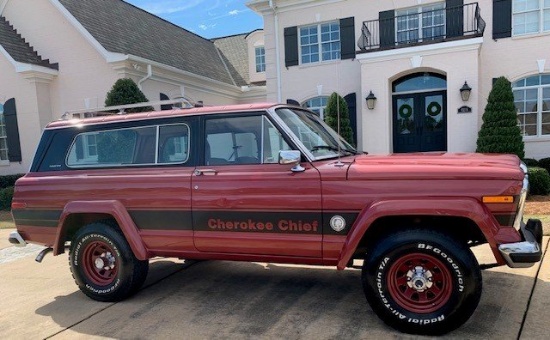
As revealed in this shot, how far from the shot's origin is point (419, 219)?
11.6ft

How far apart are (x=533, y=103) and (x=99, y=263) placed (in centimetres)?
1289

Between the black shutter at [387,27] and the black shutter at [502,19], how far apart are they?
116 inches

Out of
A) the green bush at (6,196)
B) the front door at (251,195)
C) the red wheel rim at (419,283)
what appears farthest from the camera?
the green bush at (6,196)

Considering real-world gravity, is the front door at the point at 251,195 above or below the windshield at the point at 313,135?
below

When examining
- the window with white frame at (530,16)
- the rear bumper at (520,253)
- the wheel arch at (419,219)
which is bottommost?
the rear bumper at (520,253)

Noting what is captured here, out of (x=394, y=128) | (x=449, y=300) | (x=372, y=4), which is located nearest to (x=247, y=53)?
(x=372, y=4)

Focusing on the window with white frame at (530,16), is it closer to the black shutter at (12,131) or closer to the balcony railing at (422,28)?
the balcony railing at (422,28)

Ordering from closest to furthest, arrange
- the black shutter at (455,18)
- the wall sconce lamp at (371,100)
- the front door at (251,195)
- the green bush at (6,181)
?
the front door at (251,195)
the black shutter at (455,18)
the wall sconce lamp at (371,100)
the green bush at (6,181)

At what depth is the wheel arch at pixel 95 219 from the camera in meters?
4.35

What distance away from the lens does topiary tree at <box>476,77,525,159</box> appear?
1103 centimetres

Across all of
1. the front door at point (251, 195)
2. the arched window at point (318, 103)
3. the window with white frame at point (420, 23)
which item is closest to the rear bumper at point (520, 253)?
the front door at point (251, 195)

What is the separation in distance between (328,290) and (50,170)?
3467 mm

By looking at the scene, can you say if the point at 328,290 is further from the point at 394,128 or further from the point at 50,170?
the point at 394,128

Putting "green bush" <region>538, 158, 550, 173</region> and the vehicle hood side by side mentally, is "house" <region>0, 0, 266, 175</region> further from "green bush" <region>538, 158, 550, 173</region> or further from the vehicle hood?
"green bush" <region>538, 158, 550, 173</region>
